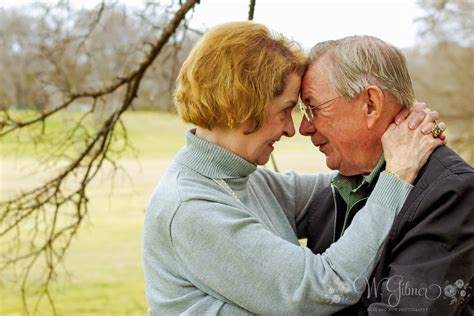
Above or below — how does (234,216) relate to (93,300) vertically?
above

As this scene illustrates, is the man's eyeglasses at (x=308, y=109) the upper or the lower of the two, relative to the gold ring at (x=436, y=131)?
lower

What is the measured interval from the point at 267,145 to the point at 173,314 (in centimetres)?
60

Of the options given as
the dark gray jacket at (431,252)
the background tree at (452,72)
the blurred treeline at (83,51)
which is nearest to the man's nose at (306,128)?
the dark gray jacket at (431,252)

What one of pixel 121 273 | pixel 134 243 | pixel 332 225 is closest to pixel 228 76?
pixel 332 225

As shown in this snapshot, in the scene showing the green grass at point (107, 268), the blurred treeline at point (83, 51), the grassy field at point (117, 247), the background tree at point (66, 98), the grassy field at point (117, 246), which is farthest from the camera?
the green grass at point (107, 268)

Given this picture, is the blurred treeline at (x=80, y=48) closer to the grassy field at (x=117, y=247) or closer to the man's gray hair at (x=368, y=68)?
the grassy field at (x=117, y=247)

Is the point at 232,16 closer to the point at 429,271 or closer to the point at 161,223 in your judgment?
the point at 161,223

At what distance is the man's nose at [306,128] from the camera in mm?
2303

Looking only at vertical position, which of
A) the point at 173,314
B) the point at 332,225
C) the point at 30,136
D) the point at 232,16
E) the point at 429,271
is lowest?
the point at 30,136

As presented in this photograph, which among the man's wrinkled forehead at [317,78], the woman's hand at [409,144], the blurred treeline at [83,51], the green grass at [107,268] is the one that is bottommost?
the green grass at [107,268]

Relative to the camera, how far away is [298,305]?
1.91 meters

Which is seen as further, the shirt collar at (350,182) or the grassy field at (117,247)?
the grassy field at (117,247)

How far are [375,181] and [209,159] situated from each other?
543mm

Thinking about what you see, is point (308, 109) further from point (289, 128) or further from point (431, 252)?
point (431, 252)
